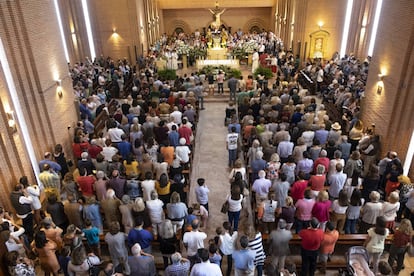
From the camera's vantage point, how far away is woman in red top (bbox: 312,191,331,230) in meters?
6.07

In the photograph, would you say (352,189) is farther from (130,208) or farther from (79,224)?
(79,224)

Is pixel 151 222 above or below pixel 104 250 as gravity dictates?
above

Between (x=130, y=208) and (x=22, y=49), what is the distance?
17.8ft

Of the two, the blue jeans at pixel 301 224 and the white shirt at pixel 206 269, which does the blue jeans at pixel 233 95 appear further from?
the white shirt at pixel 206 269

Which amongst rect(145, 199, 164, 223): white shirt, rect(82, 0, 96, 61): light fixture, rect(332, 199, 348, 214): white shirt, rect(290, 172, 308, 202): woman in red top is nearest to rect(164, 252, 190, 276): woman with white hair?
rect(145, 199, 164, 223): white shirt

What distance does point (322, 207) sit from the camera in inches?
239

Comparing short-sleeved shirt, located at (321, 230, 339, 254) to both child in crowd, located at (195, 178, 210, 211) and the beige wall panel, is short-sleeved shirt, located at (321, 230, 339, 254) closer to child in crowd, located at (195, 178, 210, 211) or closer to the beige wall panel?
child in crowd, located at (195, 178, 210, 211)

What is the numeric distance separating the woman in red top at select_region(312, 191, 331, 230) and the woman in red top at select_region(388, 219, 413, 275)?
3.77ft

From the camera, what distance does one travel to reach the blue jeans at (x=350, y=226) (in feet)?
21.9

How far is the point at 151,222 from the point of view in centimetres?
641

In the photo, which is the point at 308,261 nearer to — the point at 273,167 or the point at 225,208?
the point at 225,208

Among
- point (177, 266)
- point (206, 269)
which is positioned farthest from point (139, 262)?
point (206, 269)

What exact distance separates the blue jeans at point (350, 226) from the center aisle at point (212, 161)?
104 inches

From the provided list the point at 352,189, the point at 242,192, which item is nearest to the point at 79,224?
the point at 242,192
